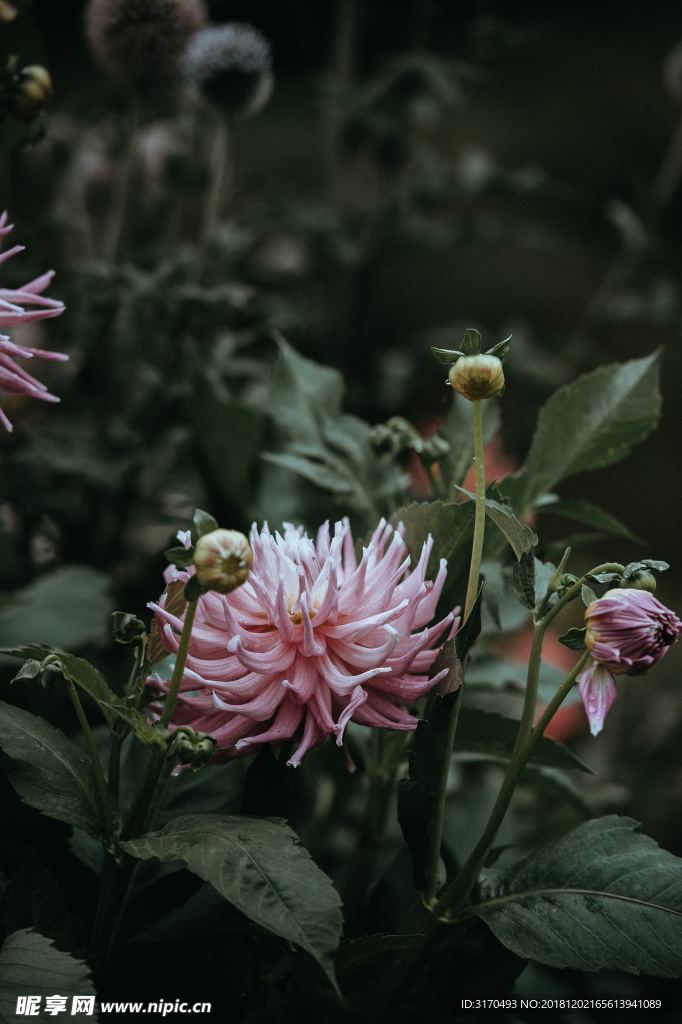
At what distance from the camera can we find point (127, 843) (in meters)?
Answer: 0.30

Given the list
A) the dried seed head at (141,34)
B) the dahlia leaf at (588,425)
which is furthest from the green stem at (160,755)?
the dried seed head at (141,34)

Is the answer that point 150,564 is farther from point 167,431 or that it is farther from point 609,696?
point 609,696

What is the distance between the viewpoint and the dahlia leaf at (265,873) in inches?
10.5

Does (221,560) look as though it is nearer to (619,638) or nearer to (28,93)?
(619,638)

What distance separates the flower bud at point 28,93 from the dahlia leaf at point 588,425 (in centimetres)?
27

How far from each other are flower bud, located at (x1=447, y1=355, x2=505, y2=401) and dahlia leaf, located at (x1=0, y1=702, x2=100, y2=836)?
19 cm

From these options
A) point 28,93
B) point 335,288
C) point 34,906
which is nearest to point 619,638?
point 34,906

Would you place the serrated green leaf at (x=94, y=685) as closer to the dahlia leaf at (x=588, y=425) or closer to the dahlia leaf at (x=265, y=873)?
the dahlia leaf at (x=265, y=873)

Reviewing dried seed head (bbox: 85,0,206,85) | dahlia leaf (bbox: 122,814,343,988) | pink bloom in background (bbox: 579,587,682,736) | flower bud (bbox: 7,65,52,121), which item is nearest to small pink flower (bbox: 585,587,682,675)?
pink bloom in background (bbox: 579,587,682,736)

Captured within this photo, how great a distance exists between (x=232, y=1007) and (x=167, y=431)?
0.45 metres

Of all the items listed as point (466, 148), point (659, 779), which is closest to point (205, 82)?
point (659, 779)

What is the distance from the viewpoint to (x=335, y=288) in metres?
1.04

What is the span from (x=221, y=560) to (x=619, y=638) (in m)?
0.12

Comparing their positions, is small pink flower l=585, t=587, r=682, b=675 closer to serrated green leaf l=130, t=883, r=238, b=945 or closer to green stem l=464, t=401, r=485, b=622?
green stem l=464, t=401, r=485, b=622
